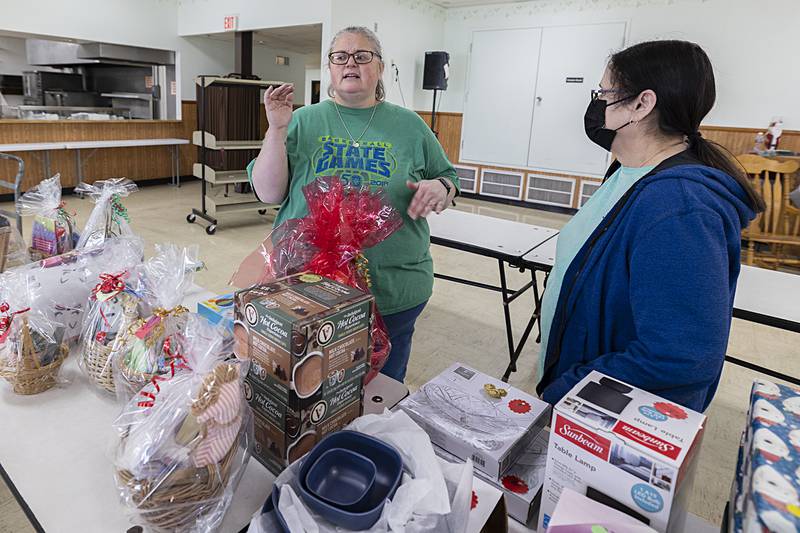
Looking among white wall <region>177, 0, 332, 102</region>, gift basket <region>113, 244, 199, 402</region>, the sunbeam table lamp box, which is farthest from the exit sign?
the sunbeam table lamp box

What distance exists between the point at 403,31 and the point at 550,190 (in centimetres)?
308

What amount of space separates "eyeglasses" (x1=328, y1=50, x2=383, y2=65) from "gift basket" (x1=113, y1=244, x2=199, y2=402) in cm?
71

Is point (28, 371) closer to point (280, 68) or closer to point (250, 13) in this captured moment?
point (250, 13)

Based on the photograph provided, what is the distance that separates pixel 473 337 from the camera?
330 cm

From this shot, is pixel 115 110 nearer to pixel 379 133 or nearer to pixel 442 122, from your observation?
pixel 442 122

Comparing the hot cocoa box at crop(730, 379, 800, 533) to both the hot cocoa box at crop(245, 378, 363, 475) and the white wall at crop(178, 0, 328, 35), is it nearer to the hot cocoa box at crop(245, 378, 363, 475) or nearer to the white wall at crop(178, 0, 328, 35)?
the hot cocoa box at crop(245, 378, 363, 475)

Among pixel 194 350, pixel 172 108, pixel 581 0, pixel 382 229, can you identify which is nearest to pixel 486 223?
pixel 382 229

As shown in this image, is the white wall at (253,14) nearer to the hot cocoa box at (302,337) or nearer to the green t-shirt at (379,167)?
the green t-shirt at (379,167)

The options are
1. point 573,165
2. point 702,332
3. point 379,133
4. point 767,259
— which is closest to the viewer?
point 702,332

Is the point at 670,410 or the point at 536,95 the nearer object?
the point at 670,410

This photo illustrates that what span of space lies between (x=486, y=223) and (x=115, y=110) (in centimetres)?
768

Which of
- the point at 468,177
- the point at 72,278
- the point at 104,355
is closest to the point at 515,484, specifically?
the point at 104,355

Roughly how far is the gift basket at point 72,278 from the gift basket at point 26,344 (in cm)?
3

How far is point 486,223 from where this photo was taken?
10.3 ft
